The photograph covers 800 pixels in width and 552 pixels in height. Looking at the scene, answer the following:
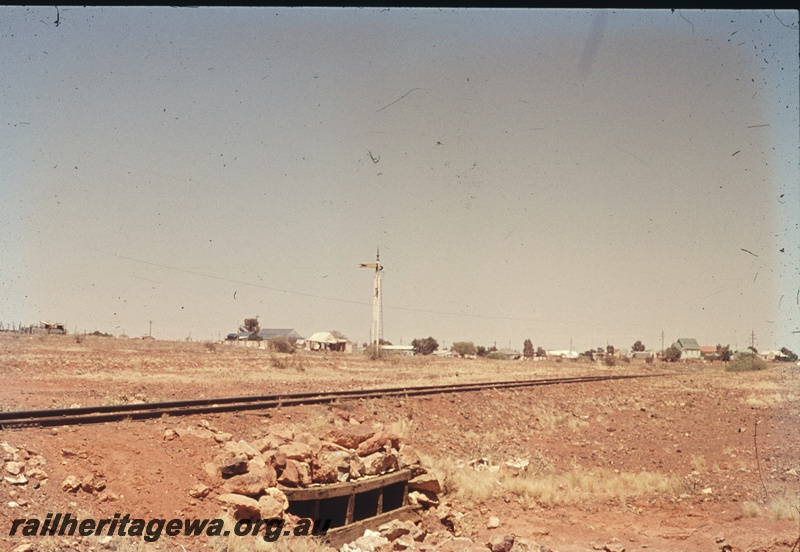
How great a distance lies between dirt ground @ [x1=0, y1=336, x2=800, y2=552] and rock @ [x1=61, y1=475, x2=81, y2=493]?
0.09m

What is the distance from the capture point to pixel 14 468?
332 inches

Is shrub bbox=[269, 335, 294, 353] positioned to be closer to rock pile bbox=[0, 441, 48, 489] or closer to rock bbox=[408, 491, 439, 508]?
rock bbox=[408, 491, 439, 508]

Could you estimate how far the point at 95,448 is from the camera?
9773 millimetres

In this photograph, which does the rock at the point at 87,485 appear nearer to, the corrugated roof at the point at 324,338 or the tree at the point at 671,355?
the corrugated roof at the point at 324,338

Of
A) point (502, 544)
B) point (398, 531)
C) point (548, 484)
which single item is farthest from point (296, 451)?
point (548, 484)

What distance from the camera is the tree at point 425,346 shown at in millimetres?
113412

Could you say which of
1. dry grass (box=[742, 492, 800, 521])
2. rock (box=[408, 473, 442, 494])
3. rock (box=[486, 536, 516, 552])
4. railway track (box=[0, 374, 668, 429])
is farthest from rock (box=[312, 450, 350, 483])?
dry grass (box=[742, 492, 800, 521])

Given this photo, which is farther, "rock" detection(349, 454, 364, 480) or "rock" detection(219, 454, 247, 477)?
"rock" detection(349, 454, 364, 480)

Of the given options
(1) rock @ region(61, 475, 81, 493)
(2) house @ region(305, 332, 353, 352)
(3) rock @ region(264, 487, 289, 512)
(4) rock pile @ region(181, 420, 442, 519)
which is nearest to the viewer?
(1) rock @ region(61, 475, 81, 493)

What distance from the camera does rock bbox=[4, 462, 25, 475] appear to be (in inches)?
330

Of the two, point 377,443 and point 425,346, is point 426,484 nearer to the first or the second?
point 377,443

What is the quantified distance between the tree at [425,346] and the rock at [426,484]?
323 ft

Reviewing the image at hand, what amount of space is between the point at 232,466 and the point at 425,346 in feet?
344

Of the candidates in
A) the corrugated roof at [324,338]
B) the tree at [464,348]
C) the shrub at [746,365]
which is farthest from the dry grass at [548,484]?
the tree at [464,348]
